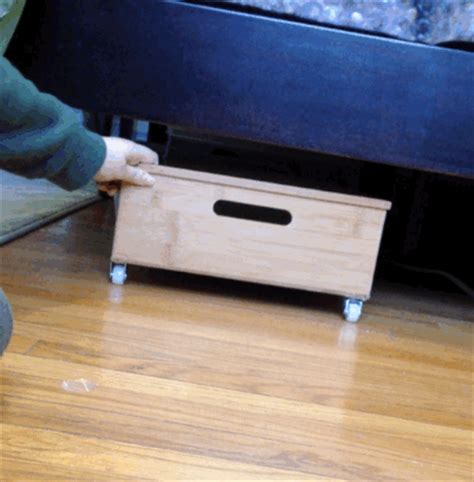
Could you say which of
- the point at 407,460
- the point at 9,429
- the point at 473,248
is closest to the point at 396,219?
the point at 473,248

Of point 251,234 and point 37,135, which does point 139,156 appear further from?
point 37,135

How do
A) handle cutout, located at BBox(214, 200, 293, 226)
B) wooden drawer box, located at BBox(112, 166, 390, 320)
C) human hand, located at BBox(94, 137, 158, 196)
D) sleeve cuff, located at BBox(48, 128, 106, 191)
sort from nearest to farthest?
sleeve cuff, located at BBox(48, 128, 106, 191)
human hand, located at BBox(94, 137, 158, 196)
wooden drawer box, located at BBox(112, 166, 390, 320)
handle cutout, located at BBox(214, 200, 293, 226)

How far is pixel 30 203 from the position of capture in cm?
177

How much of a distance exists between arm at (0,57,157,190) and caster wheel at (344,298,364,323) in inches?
20.9

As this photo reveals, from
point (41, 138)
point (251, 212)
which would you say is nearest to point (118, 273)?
point (251, 212)

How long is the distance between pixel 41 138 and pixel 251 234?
538 mm

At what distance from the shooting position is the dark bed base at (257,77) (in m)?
1.08

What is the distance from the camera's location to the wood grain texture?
1.16 metres

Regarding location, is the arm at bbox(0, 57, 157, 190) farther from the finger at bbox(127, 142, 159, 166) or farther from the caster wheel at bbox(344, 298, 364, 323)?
the caster wheel at bbox(344, 298, 364, 323)

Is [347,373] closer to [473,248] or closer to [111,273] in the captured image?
[111,273]

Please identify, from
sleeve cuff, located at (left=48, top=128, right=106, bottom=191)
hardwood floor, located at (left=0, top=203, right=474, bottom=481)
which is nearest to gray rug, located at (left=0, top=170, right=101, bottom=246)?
hardwood floor, located at (left=0, top=203, right=474, bottom=481)

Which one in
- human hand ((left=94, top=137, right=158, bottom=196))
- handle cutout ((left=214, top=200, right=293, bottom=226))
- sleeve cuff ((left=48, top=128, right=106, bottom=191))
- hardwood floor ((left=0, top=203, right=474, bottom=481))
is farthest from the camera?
handle cutout ((left=214, top=200, right=293, bottom=226))

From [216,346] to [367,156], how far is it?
1.25 ft

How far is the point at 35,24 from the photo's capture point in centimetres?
110
